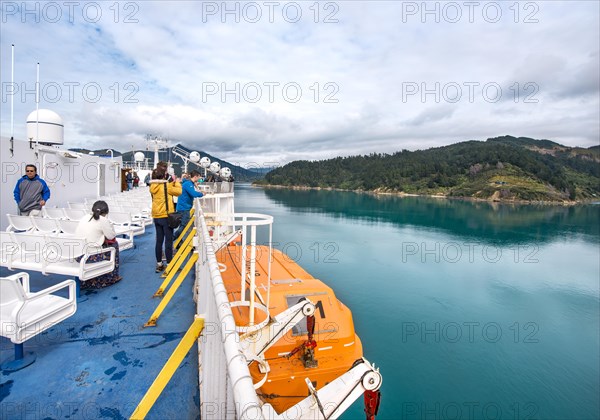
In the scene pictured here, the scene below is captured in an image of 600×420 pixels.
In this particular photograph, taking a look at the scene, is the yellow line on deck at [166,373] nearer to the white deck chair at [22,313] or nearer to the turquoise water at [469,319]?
the white deck chair at [22,313]

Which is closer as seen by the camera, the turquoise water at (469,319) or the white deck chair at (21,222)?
the white deck chair at (21,222)

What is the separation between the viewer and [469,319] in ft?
49.0

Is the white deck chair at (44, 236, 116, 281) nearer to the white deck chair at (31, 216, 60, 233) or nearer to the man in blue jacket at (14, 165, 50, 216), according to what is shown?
the white deck chair at (31, 216, 60, 233)

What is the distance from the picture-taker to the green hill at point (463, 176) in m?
96.4

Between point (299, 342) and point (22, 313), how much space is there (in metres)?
2.95

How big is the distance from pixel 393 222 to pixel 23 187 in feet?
144

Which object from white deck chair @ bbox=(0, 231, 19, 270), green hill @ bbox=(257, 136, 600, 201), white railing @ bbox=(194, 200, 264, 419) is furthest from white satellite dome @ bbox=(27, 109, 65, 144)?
green hill @ bbox=(257, 136, 600, 201)

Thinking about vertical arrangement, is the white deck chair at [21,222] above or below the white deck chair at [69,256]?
above

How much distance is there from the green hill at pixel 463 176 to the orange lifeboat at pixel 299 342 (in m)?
100

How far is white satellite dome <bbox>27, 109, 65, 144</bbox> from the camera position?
414 inches

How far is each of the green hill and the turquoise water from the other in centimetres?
7004

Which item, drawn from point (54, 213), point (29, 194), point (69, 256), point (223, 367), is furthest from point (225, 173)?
point (223, 367)

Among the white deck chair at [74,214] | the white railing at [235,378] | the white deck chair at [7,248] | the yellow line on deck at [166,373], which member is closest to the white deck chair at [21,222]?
the white deck chair at [74,214]

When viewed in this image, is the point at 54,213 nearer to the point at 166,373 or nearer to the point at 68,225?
the point at 68,225
